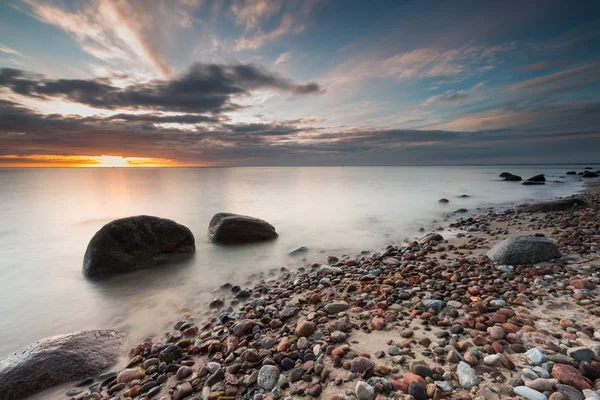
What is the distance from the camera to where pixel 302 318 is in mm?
3930

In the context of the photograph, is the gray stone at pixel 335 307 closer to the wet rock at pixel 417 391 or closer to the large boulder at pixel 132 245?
the wet rock at pixel 417 391

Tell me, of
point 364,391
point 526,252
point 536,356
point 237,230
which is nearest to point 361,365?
point 364,391

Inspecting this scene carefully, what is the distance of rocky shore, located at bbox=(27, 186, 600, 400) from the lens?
94.0 inches

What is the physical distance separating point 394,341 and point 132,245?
7.37m

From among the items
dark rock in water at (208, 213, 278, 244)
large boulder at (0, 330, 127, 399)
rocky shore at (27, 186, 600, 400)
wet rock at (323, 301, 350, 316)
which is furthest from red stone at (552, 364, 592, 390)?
dark rock in water at (208, 213, 278, 244)

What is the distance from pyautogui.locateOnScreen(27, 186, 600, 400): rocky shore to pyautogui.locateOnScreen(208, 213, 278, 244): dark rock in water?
15.0 ft

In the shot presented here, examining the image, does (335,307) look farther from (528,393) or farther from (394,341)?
(528,393)

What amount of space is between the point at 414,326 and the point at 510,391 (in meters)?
1.17

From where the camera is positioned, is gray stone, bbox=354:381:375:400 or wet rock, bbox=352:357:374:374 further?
wet rock, bbox=352:357:374:374

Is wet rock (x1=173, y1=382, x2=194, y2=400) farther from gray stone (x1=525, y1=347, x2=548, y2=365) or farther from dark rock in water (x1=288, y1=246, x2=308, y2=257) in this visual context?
dark rock in water (x1=288, y1=246, x2=308, y2=257)

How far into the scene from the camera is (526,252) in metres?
5.36

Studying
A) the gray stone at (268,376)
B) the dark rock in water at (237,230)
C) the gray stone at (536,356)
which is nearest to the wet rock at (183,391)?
the gray stone at (268,376)

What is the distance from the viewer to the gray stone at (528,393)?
209cm

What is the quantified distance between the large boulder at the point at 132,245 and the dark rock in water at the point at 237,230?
128 cm
